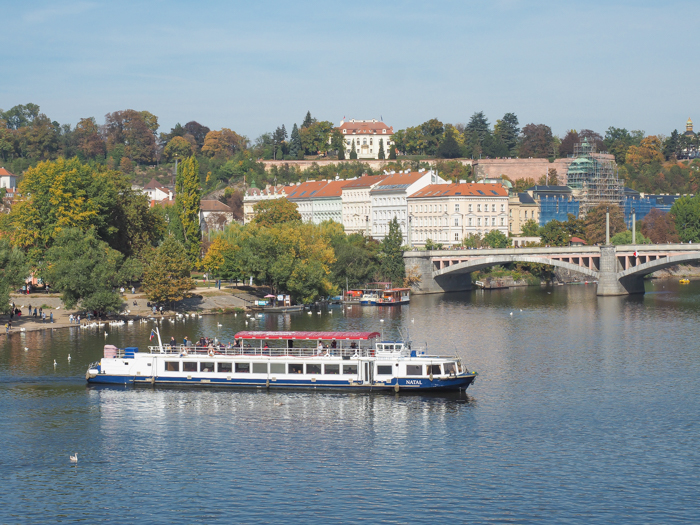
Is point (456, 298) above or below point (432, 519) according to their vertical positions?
above

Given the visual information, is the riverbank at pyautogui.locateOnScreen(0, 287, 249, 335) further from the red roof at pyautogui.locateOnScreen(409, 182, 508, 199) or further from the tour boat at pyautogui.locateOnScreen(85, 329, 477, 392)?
the red roof at pyautogui.locateOnScreen(409, 182, 508, 199)

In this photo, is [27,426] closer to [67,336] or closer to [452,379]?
[452,379]

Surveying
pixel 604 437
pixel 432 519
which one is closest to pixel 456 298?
pixel 604 437

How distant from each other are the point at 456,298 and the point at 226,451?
8376 centimetres

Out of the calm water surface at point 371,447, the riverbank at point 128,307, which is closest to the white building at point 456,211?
the riverbank at point 128,307

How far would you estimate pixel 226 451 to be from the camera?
44.3 metres

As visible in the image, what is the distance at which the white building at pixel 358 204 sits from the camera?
183500 millimetres

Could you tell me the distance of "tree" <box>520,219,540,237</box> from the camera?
17788 centimetres

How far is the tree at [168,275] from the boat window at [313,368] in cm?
4304

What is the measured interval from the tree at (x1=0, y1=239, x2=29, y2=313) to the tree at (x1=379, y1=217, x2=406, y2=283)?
182 feet

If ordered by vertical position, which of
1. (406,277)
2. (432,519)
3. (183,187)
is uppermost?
(183,187)

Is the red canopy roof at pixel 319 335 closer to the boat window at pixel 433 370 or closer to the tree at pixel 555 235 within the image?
the boat window at pixel 433 370

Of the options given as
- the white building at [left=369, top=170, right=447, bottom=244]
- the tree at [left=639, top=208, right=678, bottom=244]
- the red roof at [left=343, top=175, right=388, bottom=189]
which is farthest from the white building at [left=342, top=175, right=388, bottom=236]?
the tree at [left=639, top=208, right=678, bottom=244]

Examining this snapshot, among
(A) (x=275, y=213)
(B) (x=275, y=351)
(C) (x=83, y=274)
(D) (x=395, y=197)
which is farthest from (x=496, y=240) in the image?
(B) (x=275, y=351)
